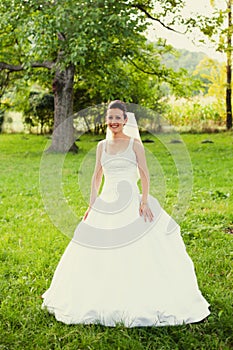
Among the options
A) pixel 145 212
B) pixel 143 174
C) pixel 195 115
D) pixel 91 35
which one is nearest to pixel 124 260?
pixel 145 212

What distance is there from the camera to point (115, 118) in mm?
3902

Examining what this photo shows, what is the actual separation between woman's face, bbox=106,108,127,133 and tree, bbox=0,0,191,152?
294 inches

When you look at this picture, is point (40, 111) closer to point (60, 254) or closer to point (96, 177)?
point (60, 254)

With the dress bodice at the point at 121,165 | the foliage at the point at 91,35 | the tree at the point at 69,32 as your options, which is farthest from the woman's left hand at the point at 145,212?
the foliage at the point at 91,35

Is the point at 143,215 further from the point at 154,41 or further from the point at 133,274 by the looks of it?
the point at 154,41

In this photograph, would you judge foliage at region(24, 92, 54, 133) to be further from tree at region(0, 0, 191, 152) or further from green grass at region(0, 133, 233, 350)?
green grass at region(0, 133, 233, 350)

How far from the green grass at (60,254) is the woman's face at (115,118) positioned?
694 millimetres

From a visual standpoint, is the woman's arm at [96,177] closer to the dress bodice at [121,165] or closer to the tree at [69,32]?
the dress bodice at [121,165]

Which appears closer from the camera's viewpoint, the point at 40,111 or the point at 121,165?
the point at 121,165

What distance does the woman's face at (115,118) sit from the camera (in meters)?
3.90

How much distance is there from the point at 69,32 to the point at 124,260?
10.6 meters

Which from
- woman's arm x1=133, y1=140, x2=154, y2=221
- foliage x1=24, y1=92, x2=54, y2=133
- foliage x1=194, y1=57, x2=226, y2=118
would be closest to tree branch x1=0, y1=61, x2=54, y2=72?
foliage x1=24, y1=92, x2=54, y2=133

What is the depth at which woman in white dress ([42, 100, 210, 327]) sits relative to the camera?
3855mm

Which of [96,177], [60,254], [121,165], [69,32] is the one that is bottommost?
[60,254]
